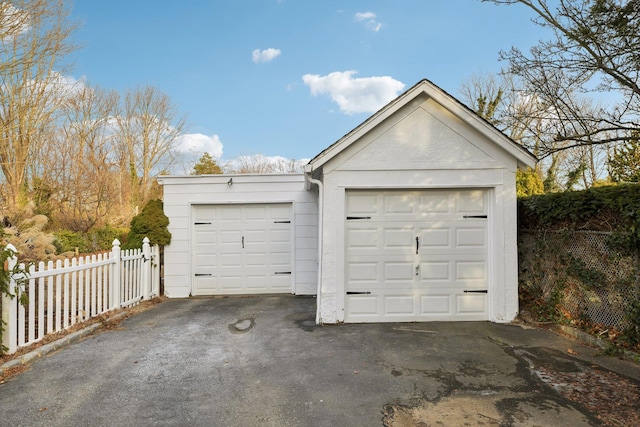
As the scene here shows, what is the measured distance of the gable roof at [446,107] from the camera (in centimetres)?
590

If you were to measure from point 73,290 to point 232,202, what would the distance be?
13.1 ft

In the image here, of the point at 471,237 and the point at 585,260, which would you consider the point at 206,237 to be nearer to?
the point at 471,237

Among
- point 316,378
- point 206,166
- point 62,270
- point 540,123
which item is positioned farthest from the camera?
point 206,166

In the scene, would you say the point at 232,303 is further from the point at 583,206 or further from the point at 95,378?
the point at 583,206

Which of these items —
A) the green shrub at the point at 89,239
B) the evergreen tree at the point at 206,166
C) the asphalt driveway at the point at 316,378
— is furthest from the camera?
the evergreen tree at the point at 206,166

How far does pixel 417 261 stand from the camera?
6086 millimetres

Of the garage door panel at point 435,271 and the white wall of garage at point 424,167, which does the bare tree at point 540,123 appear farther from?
the garage door panel at point 435,271

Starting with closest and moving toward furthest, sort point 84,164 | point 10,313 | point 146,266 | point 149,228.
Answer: point 10,313
point 146,266
point 149,228
point 84,164

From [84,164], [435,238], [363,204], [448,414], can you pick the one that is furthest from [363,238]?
[84,164]

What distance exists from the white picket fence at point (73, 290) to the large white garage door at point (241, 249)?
3.61 ft

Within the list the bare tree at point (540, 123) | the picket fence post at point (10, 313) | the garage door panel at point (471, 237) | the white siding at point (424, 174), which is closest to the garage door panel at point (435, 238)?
the garage door panel at point (471, 237)

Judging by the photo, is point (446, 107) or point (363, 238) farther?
point (363, 238)

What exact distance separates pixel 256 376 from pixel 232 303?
13.3 feet

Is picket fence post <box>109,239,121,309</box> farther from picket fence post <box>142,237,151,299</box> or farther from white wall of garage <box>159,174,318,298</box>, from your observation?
white wall of garage <box>159,174,318,298</box>
